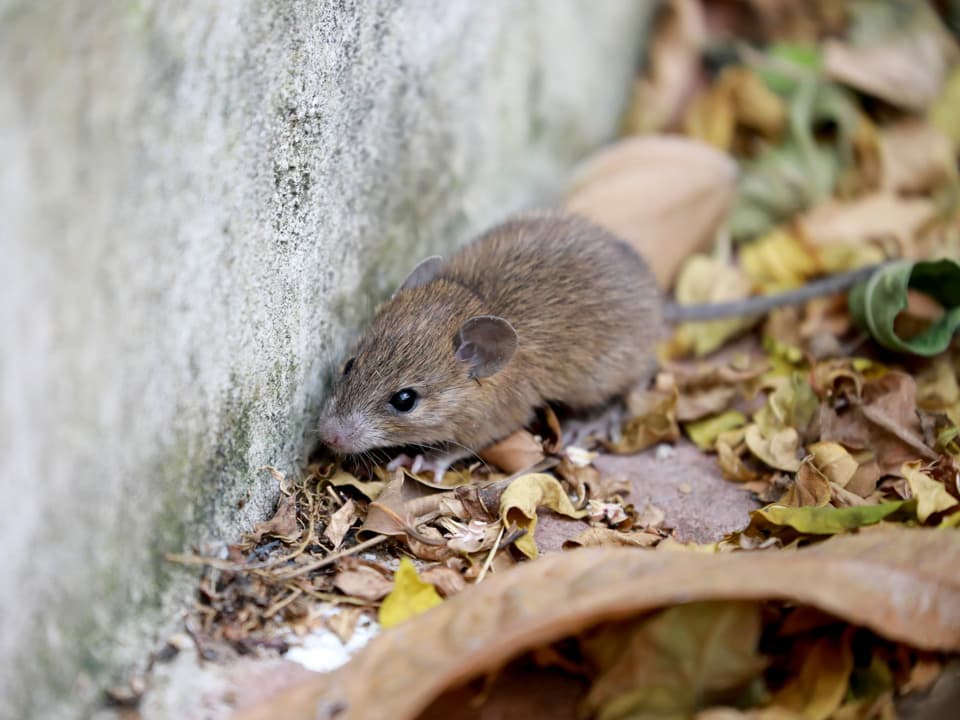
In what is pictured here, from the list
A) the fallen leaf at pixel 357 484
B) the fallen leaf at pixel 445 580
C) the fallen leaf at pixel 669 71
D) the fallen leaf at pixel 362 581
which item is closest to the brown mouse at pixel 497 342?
the fallen leaf at pixel 357 484

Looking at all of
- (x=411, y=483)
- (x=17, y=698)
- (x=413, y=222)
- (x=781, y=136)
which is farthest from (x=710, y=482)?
(x=781, y=136)

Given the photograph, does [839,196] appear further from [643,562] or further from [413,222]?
[643,562]

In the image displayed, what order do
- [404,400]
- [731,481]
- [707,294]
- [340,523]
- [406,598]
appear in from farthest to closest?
[707,294], [731,481], [404,400], [340,523], [406,598]

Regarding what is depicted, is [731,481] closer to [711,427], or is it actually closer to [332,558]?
[711,427]

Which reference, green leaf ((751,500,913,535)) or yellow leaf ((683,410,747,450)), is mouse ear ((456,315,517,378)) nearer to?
yellow leaf ((683,410,747,450))

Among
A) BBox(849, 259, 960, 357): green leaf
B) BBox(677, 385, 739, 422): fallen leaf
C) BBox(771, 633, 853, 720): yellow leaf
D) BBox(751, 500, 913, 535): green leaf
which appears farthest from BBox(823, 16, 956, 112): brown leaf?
BBox(771, 633, 853, 720): yellow leaf

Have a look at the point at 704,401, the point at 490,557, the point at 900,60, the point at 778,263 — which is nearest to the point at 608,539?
the point at 490,557

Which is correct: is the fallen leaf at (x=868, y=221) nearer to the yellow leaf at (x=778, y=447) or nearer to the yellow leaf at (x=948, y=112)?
the yellow leaf at (x=948, y=112)
